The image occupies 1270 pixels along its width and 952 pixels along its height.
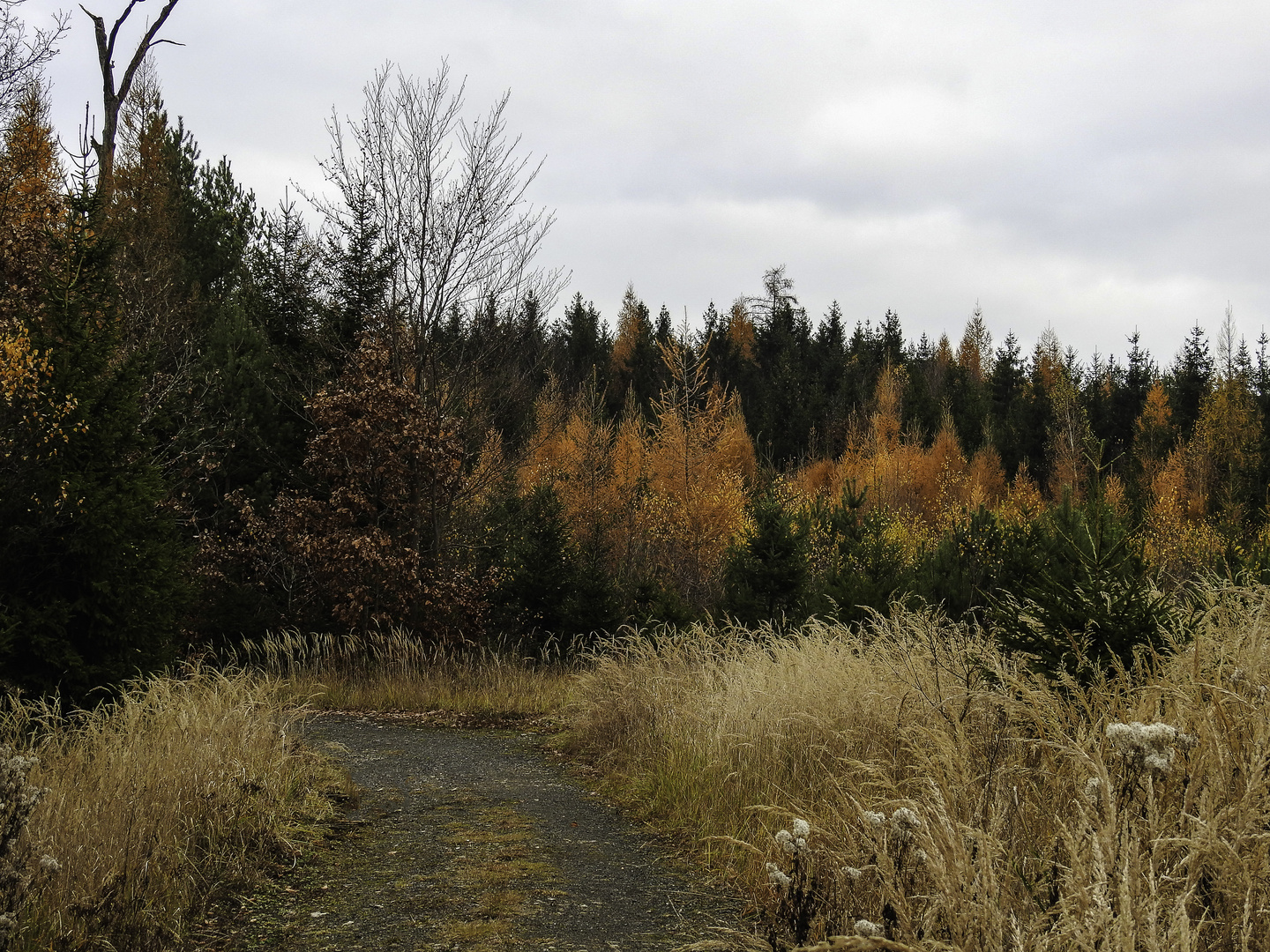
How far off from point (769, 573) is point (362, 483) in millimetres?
6432

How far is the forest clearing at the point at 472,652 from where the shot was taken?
11.3 feet

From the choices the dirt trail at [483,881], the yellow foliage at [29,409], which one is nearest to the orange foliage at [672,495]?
the dirt trail at [483,881]

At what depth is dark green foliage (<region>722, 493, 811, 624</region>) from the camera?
14562 mm

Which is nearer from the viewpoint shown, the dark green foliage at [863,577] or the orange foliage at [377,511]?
the dark green foliage at [863,577]

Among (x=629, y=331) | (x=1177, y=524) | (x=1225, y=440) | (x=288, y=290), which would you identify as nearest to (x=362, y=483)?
(x=288, y=290)

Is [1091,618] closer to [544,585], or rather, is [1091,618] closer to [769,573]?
[769,573]

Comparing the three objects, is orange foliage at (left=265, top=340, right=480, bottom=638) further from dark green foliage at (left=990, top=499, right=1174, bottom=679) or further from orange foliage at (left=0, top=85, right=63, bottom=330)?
dark green foliage at (left=990, top=499, right=1174, bottom=679)

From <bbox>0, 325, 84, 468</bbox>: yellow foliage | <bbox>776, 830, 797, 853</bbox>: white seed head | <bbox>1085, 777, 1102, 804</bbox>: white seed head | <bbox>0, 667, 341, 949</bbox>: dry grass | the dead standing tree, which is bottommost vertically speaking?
<bbox>0, 667, 341, 949</bbox>: dry grass

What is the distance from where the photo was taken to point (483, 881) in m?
4.98

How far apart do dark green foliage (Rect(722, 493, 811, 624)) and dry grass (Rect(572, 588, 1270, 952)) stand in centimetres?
603

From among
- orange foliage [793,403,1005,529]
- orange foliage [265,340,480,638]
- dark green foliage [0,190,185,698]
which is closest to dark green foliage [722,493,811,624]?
orange foliage [265,340,480,638]

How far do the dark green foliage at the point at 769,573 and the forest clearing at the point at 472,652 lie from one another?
2.9 inches

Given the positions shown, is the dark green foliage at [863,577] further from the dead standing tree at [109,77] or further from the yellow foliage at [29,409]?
the dead standing tree at [109,77]

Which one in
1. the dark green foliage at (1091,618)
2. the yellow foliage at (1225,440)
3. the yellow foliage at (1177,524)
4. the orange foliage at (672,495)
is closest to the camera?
the dark green foliage at (1091,618)
